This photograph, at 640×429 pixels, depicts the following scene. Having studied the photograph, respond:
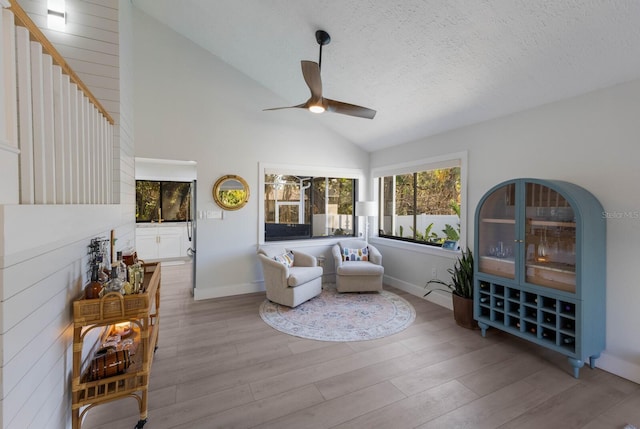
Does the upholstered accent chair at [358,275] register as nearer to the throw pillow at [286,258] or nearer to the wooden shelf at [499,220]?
the throw pillow at [286,258]

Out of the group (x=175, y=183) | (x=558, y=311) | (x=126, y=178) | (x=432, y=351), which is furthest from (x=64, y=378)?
(x=175, y=183)

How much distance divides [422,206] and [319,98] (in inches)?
110

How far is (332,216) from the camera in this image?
5570mm

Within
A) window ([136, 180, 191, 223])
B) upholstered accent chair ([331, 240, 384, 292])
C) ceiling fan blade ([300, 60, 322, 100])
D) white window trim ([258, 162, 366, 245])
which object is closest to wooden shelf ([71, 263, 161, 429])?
ceiling fan blade ([300, 60, 322, 100])

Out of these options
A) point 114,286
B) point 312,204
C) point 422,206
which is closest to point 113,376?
point 114,286

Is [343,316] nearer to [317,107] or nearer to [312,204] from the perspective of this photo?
[312,204]

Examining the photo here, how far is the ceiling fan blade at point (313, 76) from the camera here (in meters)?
2.31

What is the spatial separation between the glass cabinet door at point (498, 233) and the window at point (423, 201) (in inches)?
28.4

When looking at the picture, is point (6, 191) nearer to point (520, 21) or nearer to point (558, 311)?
point (520, 21)

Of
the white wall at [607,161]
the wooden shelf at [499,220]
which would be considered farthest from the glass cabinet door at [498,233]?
the white wall at [607,161]

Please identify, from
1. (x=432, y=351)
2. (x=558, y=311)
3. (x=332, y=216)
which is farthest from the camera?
(x=332, y=216)

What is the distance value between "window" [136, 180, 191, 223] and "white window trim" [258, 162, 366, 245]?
138 inches

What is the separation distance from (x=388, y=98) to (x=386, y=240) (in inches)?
97.3

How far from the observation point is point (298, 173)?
4758 mm
